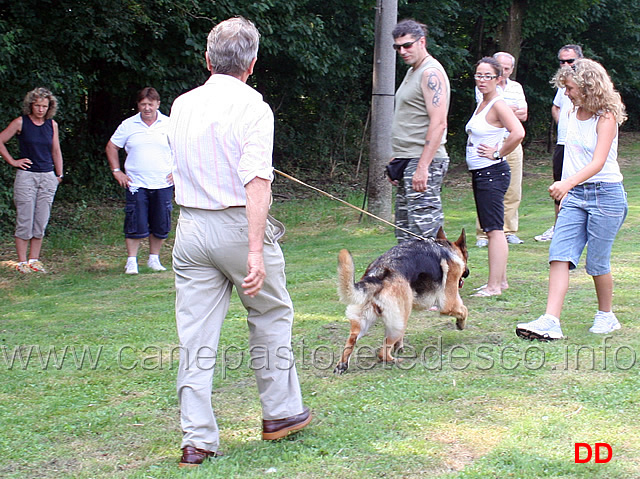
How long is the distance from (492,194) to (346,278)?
234 centimetres

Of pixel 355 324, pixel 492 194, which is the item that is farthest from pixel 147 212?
pixel 355 324

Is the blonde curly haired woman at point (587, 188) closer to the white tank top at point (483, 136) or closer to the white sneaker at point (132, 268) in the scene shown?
the white tank top at point (483, 136)

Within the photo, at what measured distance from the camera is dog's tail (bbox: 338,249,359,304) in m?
4.31

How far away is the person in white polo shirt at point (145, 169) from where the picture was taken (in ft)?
27.1

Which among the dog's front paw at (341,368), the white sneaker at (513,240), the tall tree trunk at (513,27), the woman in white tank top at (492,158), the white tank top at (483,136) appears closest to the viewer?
the dog's front paw at (341,368)

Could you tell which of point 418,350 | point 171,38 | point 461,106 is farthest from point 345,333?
point 461,106

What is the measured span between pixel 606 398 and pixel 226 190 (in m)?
2.34

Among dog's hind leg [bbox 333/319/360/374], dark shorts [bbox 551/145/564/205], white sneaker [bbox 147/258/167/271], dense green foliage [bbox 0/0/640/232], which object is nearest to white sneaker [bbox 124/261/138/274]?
white sneaker [bbox 147/258/167/271]

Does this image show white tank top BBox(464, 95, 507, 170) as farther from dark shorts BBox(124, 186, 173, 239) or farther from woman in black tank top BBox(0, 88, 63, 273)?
woman in black tank top BBox(0, 88, 63, 273)

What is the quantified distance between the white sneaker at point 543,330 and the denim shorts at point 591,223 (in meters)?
0.39

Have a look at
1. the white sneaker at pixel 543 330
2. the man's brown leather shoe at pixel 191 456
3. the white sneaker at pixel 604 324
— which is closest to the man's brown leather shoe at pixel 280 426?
the man's brown leather shoe at pixel 191 456

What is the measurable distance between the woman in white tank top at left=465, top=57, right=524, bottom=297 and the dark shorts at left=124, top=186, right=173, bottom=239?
3.78 m

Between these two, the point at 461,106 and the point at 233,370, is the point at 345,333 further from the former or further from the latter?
the point at 461,106

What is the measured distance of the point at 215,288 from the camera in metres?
3.36
